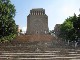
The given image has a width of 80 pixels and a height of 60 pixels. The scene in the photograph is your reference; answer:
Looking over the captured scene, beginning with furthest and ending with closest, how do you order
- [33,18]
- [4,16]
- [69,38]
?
[33,18] → [69,38] → [4,16]

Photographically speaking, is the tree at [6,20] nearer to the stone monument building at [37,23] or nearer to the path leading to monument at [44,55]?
the path leading to monument at [44,55]

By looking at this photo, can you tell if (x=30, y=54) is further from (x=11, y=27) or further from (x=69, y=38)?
(x=69, y=38)

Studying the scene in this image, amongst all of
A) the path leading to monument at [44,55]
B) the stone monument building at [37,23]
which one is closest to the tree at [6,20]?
the path leading to monument at [44,55]

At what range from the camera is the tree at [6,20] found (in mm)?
39875

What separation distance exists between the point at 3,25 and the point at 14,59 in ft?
64.5

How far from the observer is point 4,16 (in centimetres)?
3988

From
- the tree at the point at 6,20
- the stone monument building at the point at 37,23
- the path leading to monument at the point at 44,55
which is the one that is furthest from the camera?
the stone monument building at the point at 37,23

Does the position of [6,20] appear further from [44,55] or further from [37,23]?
[37,23]

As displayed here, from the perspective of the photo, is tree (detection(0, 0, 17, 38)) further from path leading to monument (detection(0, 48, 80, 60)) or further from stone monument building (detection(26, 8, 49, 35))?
stone monument building (detection(26, 8, 49, 35))

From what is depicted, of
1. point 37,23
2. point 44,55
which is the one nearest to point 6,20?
point 44,55

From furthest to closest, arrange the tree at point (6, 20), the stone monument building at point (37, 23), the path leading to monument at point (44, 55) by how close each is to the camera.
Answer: the stone monument building at point (37, 23), the tree at point (6, 20), the path leading to monument at point (44, 55)

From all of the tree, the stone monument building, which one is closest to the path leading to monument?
the tree

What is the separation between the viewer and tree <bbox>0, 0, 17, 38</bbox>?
3988 centimetres

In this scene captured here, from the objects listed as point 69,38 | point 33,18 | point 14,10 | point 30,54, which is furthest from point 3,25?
point 33,18
